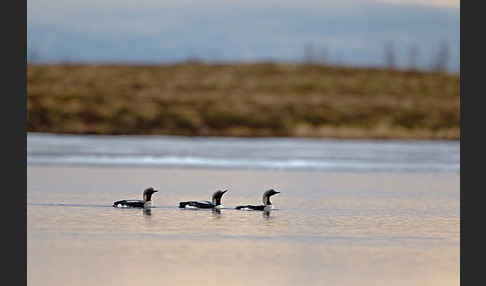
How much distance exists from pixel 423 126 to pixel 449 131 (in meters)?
1.16

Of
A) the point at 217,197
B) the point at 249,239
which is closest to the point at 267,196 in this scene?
the point at 217,197

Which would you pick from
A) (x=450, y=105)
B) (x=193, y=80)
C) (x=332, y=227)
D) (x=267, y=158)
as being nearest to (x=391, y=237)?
(x=332, y=227)

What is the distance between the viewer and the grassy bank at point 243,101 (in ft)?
132

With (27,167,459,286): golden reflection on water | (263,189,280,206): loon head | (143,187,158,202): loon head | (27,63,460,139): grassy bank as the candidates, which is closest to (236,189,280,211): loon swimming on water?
(263,189,280,206): loon head

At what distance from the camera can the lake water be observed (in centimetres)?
Answer: 1159

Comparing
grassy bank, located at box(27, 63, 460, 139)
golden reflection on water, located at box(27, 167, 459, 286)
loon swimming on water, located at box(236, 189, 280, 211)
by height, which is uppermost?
grassy bank, located at box(27, 63, 460, 139)

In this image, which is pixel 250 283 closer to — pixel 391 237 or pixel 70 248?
pixel 70 248

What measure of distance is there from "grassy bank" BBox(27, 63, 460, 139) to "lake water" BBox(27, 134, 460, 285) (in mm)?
10317

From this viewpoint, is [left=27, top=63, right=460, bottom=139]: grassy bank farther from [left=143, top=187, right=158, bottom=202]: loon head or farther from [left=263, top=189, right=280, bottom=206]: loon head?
[left=143, top=187, right=158, bottom=202]: loon head

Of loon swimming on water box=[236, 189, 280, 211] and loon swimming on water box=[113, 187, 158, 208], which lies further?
loon swimming on water box=[113, 187, 158, 208]

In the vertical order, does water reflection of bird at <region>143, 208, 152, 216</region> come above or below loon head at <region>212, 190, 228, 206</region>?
below

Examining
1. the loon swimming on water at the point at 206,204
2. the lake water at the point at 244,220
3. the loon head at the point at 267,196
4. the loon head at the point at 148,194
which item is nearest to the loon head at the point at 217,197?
the loon swimming on water at the point at 206,204

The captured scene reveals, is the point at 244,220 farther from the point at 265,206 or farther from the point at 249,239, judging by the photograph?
the point at 249,239

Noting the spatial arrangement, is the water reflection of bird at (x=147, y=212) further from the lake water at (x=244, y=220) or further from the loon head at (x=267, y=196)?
the loon head at (x=267, y=196)
